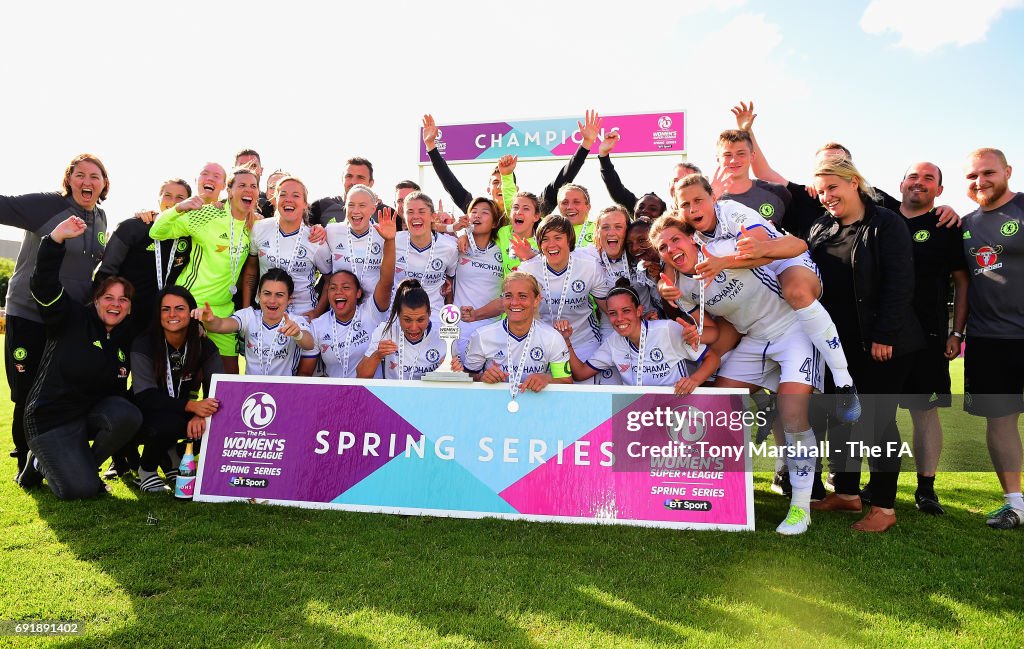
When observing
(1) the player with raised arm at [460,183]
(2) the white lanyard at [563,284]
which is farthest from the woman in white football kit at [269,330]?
(1) the player with raised arm at [460,183]

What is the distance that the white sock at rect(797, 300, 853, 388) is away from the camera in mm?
4137

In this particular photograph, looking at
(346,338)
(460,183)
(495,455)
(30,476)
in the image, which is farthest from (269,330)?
(460,183)

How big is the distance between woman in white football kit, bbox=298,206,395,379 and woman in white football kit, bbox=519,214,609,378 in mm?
1210

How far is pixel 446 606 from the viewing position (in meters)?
2.90

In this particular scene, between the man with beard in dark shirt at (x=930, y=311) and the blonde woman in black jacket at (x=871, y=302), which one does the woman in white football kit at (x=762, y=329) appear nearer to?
the blonde woman in black jacket at (x=871, y=302)

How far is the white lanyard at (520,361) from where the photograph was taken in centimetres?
429

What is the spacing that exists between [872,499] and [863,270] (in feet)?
5.07

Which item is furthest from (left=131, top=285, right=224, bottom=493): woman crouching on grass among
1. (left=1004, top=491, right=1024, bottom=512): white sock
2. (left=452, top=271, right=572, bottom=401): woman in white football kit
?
(left=1004, top=491, right=1024, bottom=512): white sock

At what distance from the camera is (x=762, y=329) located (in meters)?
4.42

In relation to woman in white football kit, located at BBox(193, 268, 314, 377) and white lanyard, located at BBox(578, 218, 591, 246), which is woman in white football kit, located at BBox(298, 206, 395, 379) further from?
white lanyard, located at BBox(578, 218, 591, 246)

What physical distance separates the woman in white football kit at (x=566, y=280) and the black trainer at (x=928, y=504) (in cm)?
270

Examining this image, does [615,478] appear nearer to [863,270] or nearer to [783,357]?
[783,357]

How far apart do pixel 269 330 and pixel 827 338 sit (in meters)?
4.11

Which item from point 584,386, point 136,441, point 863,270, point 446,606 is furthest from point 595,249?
point 136,441
